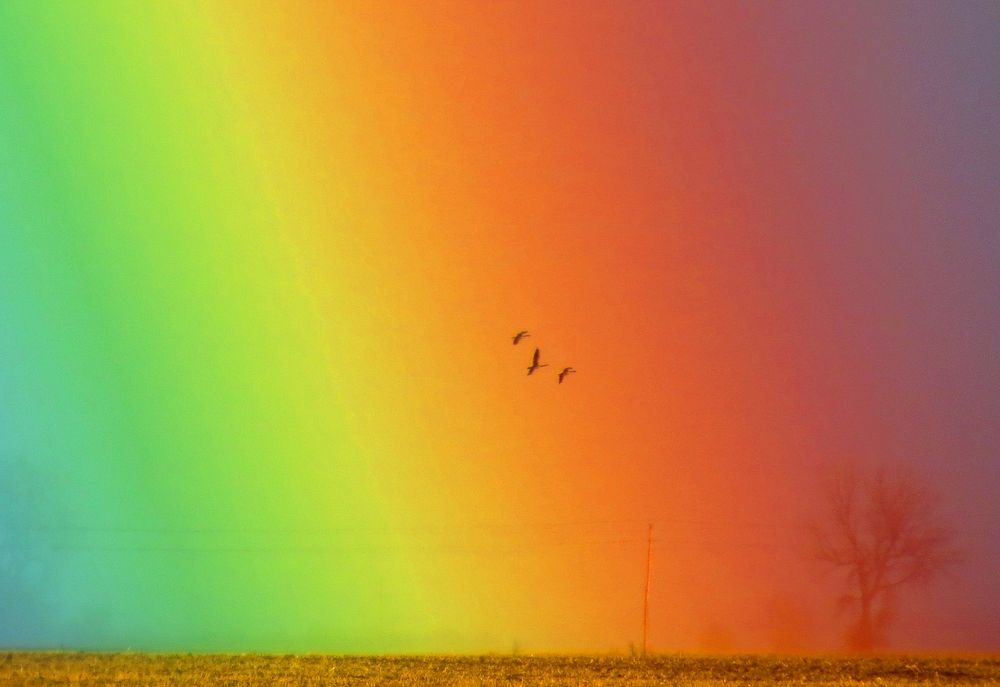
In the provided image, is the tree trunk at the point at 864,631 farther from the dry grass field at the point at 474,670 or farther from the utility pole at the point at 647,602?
the utility pole at the point at 647,602

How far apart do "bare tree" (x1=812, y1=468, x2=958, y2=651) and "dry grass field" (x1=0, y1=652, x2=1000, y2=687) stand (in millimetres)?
1301

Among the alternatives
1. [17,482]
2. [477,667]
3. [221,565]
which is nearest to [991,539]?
[477,667]

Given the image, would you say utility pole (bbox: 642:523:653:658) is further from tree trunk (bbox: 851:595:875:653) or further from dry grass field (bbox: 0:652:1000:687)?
tree trunk (bbox: 851:595:875:653)

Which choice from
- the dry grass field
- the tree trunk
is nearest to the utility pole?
the dry grass field

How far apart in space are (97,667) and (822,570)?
763 centimetres

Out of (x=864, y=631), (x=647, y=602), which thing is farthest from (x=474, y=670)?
(x=864, y=631)

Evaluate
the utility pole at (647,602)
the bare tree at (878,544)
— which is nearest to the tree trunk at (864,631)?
the bare tree at (878,544)

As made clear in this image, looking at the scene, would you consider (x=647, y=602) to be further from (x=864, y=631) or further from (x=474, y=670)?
(x=474, y=670)

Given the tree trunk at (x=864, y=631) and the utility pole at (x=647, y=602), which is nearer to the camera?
the utility pole at (x=647, y=602)

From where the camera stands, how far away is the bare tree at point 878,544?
12578 mm

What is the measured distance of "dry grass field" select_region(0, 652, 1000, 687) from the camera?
31.4ft

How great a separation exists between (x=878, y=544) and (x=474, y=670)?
5165mm

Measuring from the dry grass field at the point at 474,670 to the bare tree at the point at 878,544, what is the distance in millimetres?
1301

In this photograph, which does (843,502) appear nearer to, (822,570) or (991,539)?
(822,570)
